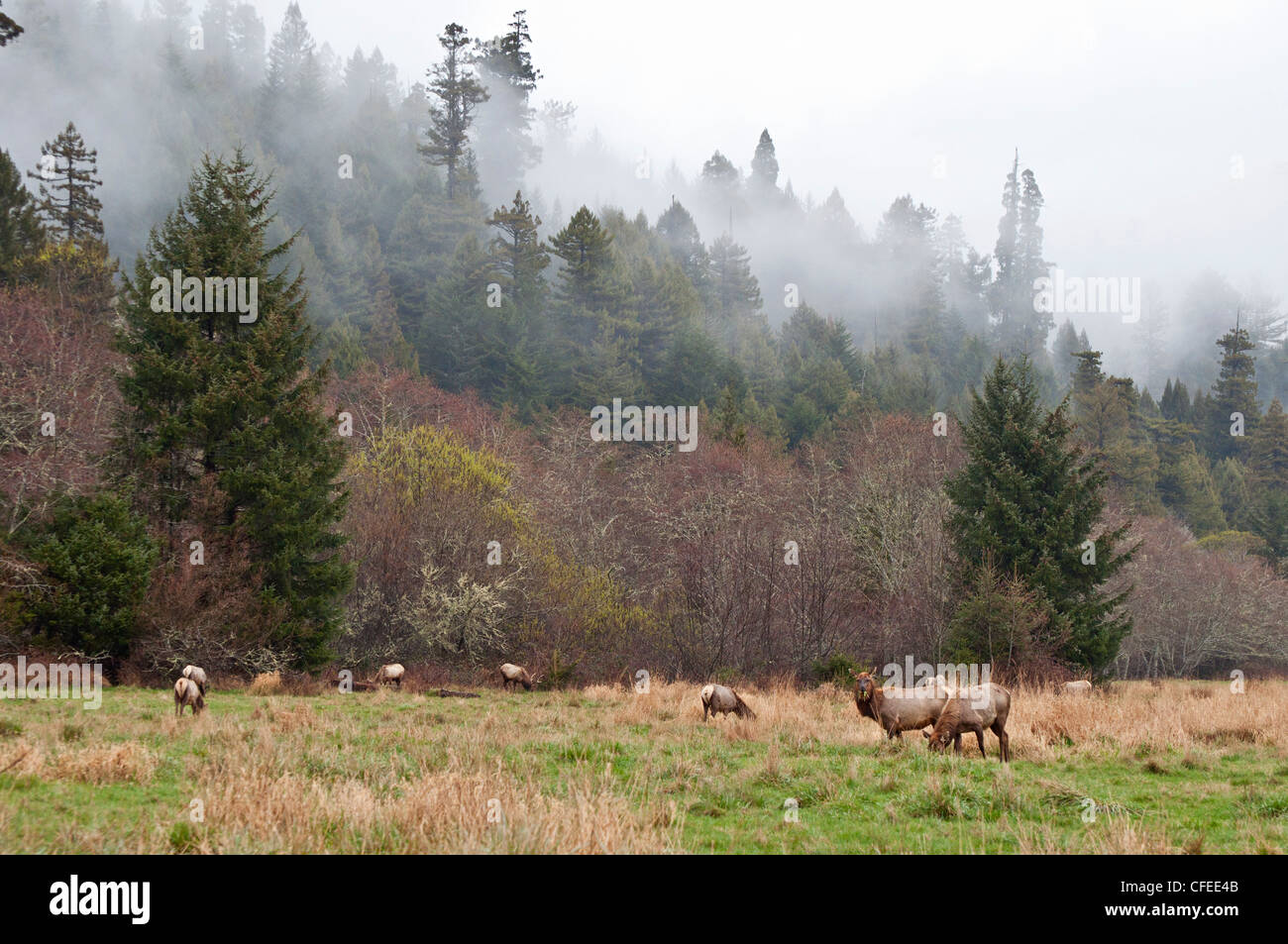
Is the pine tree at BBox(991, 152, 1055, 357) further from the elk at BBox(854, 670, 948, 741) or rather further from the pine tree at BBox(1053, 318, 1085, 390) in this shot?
the elk at BBox(854, 670, 948, 741)

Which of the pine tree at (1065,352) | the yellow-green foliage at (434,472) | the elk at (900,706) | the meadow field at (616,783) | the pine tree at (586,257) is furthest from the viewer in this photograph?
the pine tree at (1065,352)

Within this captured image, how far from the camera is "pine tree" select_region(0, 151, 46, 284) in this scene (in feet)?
130

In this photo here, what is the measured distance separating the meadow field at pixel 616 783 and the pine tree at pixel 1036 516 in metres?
12.7

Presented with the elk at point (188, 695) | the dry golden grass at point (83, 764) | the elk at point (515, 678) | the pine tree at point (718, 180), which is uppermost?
the pine tree at point (718, 180)

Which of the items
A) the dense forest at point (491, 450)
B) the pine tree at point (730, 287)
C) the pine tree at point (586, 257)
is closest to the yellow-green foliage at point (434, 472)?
the dense forest at point (491, 450)

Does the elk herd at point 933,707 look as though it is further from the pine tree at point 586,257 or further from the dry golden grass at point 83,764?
the pine tree at point 586,257

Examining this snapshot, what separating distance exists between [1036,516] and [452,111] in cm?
6990

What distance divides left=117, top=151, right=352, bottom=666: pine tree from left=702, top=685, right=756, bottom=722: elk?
43.5 feet

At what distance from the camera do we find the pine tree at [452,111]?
80.2m

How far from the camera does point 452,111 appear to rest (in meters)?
81.5

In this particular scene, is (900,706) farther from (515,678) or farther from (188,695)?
(515,678)

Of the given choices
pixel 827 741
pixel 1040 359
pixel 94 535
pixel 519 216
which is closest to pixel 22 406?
pixel 94 535

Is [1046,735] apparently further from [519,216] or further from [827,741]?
[519,216]
